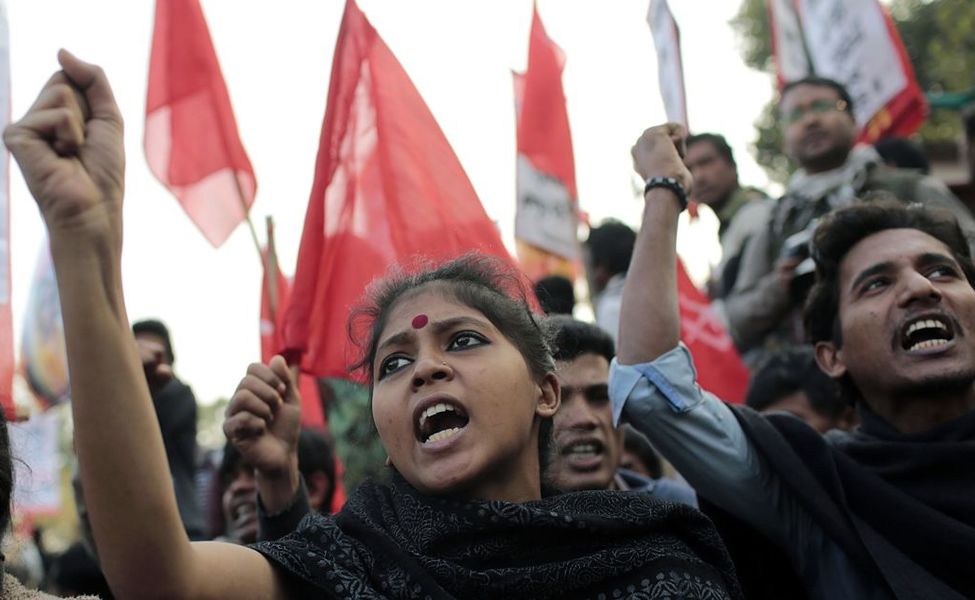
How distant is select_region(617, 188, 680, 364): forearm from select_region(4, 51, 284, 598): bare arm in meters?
1.33

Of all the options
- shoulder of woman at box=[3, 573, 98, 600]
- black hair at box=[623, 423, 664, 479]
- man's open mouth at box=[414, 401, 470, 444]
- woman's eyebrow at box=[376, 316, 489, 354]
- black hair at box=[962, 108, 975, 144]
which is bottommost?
shoulder of woman at box=[3, 573, 98, 600]

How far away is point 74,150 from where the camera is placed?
5.41 ft

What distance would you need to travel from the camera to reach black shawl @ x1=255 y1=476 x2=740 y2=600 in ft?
6.77

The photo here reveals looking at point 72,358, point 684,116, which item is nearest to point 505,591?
point 72,358

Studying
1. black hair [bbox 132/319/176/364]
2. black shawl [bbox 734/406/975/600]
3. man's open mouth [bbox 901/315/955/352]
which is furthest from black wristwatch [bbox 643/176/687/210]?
black hair [bbox 132/319/176/364]

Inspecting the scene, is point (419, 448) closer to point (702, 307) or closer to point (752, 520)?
point (752, 520)

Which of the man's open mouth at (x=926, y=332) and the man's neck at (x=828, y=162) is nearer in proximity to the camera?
the man's open mouth at (x=926, y=332)

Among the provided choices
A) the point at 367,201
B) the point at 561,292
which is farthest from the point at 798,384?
the point at 367,201

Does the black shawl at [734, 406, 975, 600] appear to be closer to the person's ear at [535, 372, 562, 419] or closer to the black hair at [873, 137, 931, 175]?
the person's ear at [535, 372, 562, 419]

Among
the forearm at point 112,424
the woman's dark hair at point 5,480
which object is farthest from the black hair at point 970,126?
the forearm at point 112,424

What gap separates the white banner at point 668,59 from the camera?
5.53m

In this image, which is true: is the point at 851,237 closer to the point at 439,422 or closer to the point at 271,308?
the point at 439,422

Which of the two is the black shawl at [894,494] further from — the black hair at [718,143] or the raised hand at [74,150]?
the black hair at [718,143]

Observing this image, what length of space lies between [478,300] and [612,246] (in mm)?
3162
